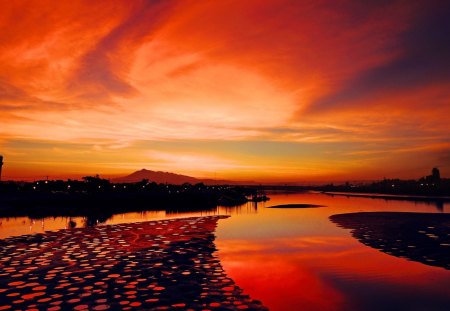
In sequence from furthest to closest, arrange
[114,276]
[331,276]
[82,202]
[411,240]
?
[82,202] → [411,240] → [331,276] → [114,276]

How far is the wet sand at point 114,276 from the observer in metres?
12.9

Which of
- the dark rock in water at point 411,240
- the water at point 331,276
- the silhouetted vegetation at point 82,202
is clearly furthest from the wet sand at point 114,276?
the silhouetted vegetation at point 82,202

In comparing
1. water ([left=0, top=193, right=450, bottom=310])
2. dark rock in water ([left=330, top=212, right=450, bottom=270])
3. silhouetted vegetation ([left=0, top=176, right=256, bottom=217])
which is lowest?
water ([left=0, top=193, right=450, bottom=310])

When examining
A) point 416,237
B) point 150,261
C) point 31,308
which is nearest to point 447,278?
point 416,237

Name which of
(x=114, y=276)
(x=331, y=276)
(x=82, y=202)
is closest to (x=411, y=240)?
(x=331, y=276)

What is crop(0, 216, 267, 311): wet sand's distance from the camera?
1290cm

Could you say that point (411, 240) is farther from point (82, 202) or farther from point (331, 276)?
point (82, 202)

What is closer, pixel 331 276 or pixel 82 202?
pixel 331 276

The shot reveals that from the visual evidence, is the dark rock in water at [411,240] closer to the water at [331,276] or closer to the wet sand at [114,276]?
the water at [331,276]

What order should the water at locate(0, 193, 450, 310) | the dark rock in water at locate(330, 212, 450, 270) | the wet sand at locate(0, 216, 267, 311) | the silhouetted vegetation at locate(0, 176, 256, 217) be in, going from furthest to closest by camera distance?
the silhouetted vegetation at locate(0, 176, 256, 217) < the dark rock in water at locate(330, 212, 450, 270) < the water at locate(0, 193, 450, 310) < the wet sand at locate(0, 216, 267, 311)

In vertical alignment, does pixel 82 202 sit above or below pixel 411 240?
above

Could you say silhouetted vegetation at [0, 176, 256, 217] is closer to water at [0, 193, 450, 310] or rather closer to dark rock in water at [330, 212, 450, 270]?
water at [0, 193, 450, 310]

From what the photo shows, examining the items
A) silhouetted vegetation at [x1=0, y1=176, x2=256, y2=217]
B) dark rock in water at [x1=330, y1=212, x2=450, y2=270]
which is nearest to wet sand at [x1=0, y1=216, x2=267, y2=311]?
dark rock in water at [x1=330, y1=212, x2=450, y2=270]

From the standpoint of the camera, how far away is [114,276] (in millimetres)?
16375
